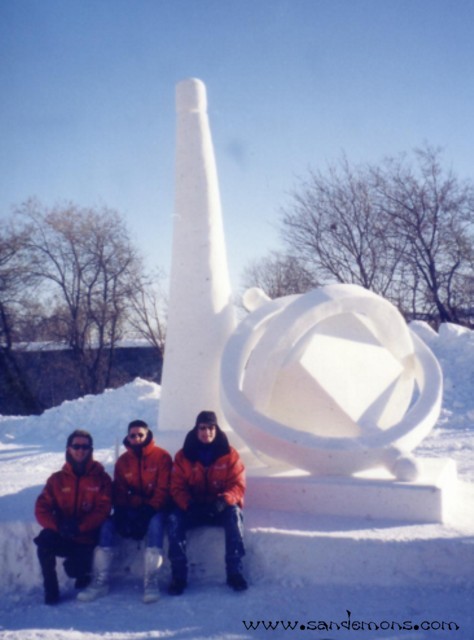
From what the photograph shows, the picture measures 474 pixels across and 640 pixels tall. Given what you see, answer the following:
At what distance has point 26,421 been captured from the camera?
47.8 feet

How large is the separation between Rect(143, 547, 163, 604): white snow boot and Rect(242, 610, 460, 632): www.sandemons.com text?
76 cm

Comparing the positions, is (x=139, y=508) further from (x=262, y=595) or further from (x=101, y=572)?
(x=262, y=595)

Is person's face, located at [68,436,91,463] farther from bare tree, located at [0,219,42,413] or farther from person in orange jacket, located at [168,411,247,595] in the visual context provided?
bare tree, located at [0,219,42,413]

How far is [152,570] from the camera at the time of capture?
4.38 meters

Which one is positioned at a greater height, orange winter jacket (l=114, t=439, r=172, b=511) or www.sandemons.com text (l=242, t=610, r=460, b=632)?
orange winter jacket (l=114, t=439, r=172, b=511)

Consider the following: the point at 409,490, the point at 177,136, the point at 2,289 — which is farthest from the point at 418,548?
the point at 2,289

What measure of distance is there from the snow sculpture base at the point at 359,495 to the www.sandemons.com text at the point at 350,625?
1298mm

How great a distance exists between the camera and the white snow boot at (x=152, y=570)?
4332 millimetres

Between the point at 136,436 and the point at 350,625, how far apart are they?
6.66 ft

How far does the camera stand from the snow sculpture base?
508 cm

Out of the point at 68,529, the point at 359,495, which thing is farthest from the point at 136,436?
the point at 359,495

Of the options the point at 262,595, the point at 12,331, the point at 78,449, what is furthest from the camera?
the point at 12,331

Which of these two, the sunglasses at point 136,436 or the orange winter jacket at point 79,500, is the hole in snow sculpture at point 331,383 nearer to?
the sunglasses at point 136,436

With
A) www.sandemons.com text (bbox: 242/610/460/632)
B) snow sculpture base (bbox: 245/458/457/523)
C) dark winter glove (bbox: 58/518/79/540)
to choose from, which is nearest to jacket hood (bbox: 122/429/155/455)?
dark winter glove (bbox: 58/518/79/540)
